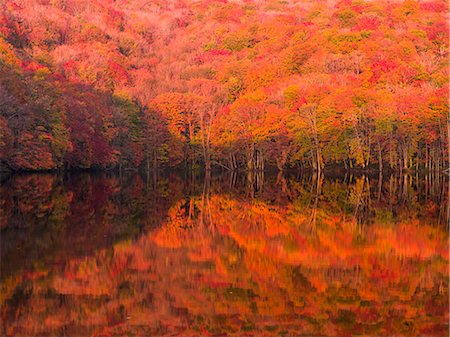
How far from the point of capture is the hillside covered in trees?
189 feet

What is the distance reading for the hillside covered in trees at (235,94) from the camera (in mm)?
57719

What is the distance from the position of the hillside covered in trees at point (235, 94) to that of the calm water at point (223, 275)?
32568mm

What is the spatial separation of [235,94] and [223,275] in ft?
262

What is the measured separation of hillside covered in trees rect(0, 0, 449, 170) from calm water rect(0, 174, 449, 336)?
32.6 metres

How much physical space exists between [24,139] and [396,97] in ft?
126

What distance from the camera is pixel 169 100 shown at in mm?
76375

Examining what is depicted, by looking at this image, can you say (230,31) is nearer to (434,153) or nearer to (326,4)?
(326,4)

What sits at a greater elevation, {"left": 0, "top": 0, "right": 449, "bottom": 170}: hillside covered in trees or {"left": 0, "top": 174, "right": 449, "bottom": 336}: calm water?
{"left": 0, "top": 0, "right": 449, "bottom": 170}: hillside covered in trees

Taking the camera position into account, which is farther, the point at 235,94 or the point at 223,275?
the point at 235,94

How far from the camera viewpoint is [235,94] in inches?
3497

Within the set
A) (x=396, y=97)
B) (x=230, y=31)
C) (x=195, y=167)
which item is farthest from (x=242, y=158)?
(x=230, y=31)

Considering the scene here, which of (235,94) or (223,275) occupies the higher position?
(235,94)

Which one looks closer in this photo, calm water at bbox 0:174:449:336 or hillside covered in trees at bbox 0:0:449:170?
calm water at bbox 0:174:449:336

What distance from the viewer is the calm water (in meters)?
7.44
